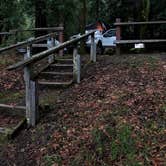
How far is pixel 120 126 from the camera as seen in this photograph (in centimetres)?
610

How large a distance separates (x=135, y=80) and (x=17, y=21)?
11.8 m

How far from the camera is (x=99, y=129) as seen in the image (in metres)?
6.09

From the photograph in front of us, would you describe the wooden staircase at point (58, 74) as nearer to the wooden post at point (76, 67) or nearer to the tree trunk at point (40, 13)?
the wooden post at point (76, 67)

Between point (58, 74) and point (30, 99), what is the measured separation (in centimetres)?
334

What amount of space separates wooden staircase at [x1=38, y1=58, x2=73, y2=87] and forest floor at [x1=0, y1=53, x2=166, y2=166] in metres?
0.49

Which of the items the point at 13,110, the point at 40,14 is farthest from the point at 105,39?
Result: the point at 13,110

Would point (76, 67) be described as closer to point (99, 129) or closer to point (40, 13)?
point (99, 129)

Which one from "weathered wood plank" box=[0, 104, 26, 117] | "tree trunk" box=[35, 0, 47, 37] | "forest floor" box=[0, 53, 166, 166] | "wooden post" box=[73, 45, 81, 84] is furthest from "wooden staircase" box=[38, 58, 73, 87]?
"tree trunk" box=[35, 0, 47, 37]

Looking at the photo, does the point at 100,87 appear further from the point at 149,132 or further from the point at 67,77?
the point at 149,132

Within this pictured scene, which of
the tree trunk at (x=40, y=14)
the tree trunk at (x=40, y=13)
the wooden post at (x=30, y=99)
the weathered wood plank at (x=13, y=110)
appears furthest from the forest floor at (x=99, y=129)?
the tree trunk at (x=40, y=13)

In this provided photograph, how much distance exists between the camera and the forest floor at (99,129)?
5.48 meters

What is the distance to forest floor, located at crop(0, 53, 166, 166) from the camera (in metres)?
5.48

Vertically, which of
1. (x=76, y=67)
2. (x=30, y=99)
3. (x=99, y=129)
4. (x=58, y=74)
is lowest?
(x=99, y=129)

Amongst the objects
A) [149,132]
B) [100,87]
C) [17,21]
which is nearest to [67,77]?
[100,87]
